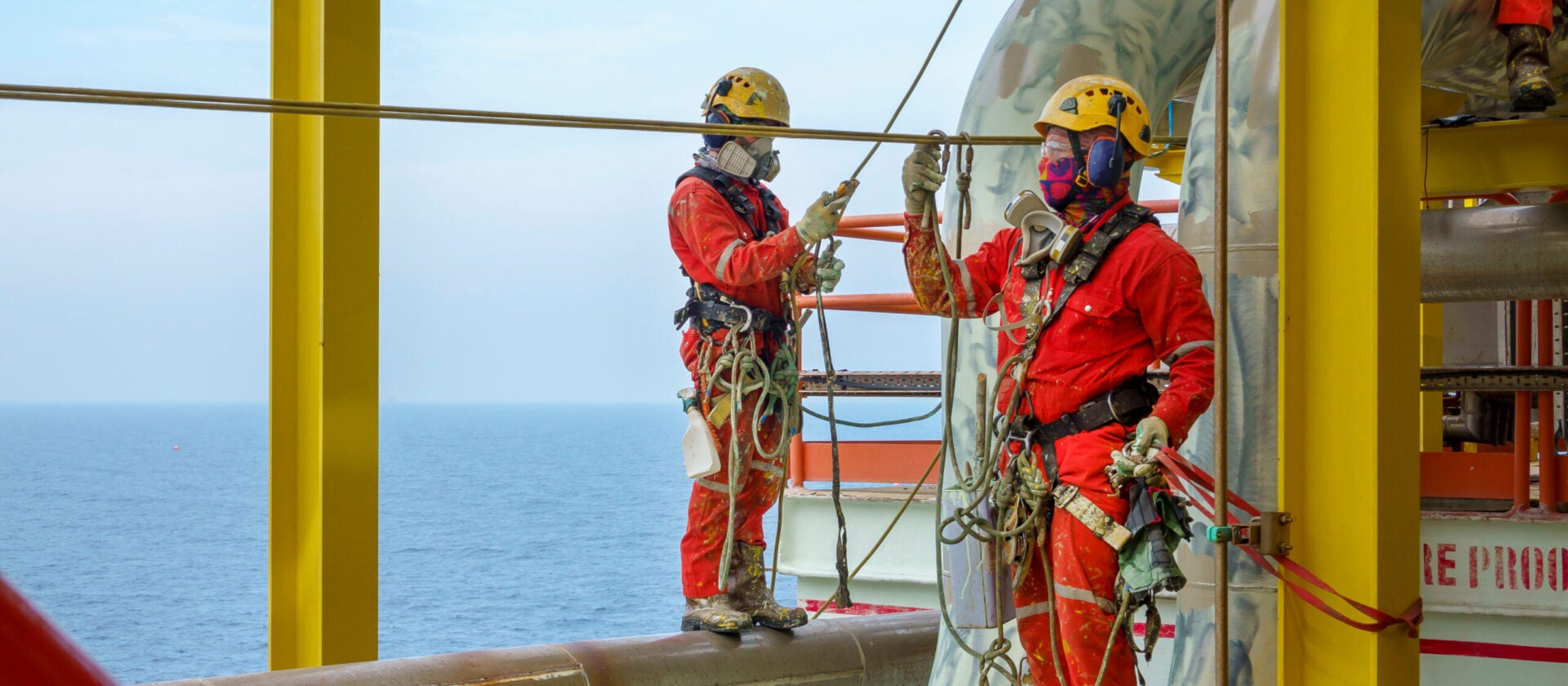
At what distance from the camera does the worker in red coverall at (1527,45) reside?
503cm

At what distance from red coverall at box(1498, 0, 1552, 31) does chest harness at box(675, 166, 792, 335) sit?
105 inches

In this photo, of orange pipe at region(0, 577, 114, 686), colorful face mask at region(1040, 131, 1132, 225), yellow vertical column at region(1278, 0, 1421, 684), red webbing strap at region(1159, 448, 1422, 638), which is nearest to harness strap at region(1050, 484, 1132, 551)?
red webbing strap at region(1159, 448, 1422, 638)

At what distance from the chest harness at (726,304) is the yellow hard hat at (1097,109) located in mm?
1261

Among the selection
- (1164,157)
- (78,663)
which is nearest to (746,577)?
(78,663)

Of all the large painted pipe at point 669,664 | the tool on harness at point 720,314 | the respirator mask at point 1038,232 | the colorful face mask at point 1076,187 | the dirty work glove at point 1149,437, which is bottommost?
the large painted pipe at point 669,664

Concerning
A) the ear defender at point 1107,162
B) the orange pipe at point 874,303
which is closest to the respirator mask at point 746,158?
the ear defender at point 1107,162

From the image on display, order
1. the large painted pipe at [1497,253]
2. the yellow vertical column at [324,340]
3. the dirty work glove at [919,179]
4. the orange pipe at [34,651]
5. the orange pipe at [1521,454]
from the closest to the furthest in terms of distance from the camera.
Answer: the orange pipe at [34,651], the dirty work glove at [919,179], the yellow vertical column at [324,340], the large painted pipe at [1497,253], the orange pipe at [1521,454]

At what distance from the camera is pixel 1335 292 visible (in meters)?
3.41

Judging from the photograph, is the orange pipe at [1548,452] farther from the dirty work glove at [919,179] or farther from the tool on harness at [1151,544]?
the dirty work glove at [919,179]

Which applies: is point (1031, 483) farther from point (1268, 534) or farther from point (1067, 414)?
point (1268, 534)

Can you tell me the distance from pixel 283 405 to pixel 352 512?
401 millimetres

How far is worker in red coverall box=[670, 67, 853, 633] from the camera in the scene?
15.1 ft

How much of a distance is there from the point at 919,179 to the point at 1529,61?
2.55 metres

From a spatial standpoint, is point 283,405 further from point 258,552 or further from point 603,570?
point 258,552
